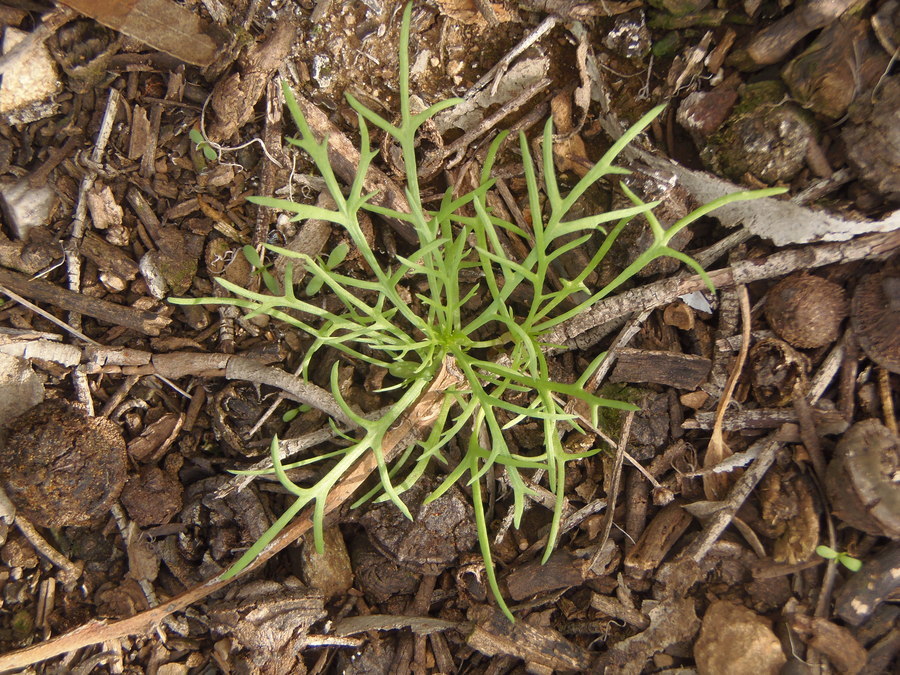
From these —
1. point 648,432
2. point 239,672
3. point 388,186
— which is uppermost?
point 388,186

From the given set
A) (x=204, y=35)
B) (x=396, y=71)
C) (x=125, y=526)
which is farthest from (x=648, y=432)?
(x=204, y=35)

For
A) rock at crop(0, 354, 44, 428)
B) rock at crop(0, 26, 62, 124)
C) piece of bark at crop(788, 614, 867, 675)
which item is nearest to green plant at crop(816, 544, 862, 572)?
piece of bark at crop(788, 614, 867, 675)

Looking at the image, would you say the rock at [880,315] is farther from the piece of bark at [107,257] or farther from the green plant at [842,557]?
the piece of bark at [107,257]

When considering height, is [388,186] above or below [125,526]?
above

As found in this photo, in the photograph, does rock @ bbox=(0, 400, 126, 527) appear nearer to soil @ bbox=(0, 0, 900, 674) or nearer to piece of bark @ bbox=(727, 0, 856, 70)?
soil @ bbox=(0, 0, 900, 674)

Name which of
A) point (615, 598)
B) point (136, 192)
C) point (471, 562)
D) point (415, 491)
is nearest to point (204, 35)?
point (136, 192)

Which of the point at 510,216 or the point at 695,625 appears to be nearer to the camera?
the point at 695,625

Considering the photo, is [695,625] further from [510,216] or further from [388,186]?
[388,186]
